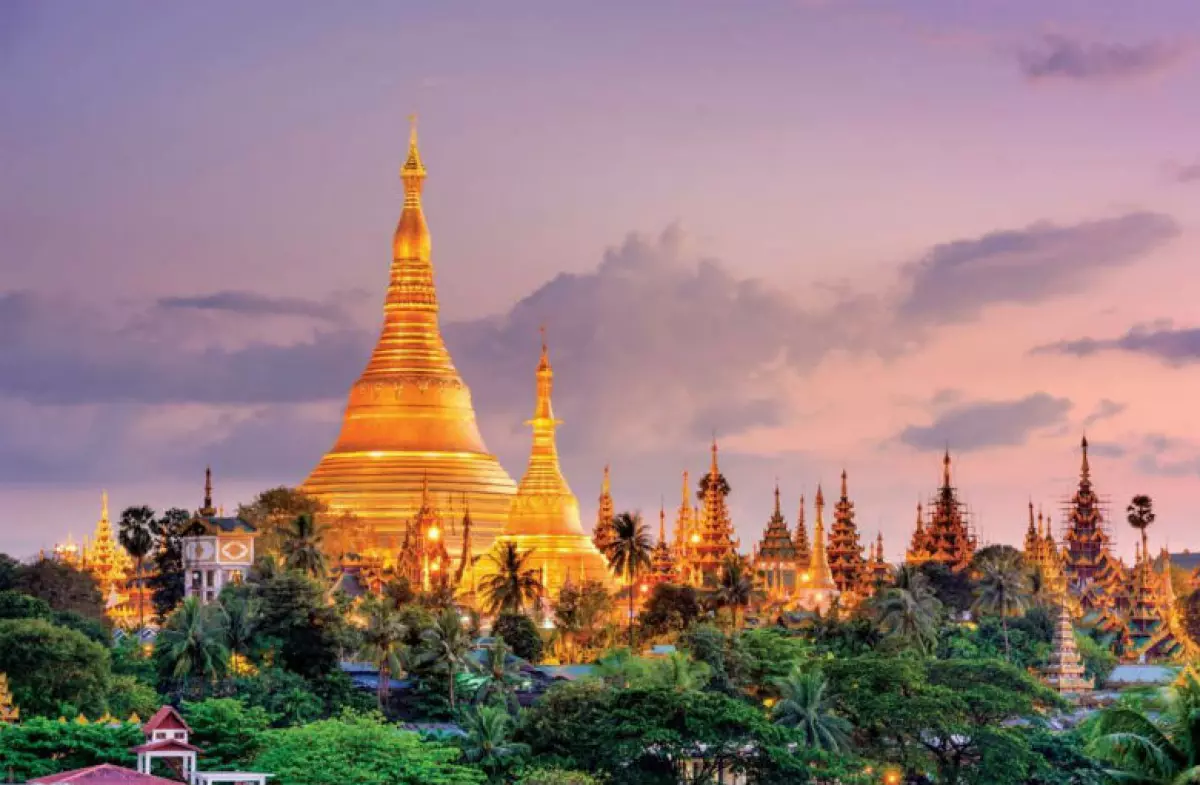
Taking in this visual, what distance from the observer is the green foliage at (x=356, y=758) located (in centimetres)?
7406

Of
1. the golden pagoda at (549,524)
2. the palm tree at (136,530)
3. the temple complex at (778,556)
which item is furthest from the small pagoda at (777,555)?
the palm tree at (136,530)

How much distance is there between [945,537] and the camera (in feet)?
549

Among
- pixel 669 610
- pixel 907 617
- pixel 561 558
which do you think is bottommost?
pixel 907 617

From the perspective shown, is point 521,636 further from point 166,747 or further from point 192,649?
point 166,747

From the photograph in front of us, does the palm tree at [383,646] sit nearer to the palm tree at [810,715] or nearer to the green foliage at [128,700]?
the green foliage at [128,700]

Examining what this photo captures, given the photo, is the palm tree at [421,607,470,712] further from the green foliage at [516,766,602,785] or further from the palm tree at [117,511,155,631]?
the palm tree at [117,511,155,631]

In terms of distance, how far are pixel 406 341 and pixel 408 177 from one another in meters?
9.45

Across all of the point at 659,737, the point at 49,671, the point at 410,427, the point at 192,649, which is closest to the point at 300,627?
the point at 192,649

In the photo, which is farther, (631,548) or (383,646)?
(631,548)

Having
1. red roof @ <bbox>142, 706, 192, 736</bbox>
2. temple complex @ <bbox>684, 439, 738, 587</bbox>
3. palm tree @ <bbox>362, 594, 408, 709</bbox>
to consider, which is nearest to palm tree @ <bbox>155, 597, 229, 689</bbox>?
palm tree @ <bbox>362, 594, 408, 709</bbox>

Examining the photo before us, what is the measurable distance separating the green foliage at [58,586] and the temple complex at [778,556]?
63657 mm

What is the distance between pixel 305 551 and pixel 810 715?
31304 mm

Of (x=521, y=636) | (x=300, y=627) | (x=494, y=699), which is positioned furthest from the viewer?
(x=521, y=636)

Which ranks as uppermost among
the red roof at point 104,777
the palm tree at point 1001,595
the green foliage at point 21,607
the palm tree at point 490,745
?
the palm tree at point 1001,595
